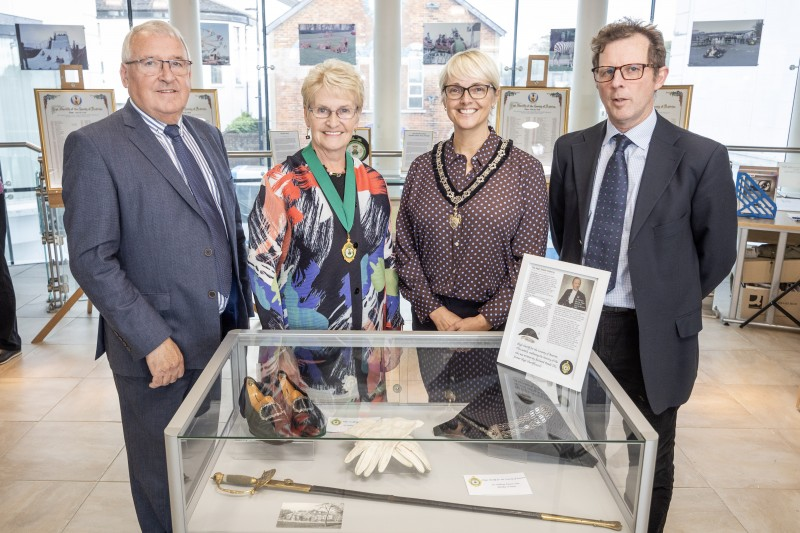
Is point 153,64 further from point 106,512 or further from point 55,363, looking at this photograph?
point 55,363

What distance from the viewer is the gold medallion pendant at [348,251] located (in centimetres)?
199

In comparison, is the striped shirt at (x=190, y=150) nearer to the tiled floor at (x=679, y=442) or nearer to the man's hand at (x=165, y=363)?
the man's hand at (x=165, y=363)

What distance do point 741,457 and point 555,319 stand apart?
7.64 feet

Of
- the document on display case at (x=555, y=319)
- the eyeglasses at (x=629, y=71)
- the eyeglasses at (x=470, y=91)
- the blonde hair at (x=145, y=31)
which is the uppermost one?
the blonde hair at (x=145, y=31)

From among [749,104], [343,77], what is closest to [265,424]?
[343,77]

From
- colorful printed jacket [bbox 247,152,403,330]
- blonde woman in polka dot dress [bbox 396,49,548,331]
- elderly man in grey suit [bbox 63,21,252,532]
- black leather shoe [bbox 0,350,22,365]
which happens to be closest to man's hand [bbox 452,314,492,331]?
blonde woman in polka dot dress [bbox 396,49,548,331]

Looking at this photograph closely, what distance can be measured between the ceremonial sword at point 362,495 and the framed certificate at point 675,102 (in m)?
4.59

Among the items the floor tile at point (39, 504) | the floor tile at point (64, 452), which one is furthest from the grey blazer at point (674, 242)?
the floor tile at point (64, 452)

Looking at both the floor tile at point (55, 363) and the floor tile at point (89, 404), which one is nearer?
the floor tile at point (89, 404)

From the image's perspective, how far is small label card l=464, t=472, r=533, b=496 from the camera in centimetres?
136

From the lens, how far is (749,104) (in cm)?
870

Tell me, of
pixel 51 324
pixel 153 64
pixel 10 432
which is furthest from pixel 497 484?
pixel 51 324

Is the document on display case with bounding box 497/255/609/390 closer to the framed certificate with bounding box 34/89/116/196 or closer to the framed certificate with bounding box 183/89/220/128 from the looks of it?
the framed certificate with bounding box 34/89/116/196

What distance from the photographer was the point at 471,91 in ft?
6.56
